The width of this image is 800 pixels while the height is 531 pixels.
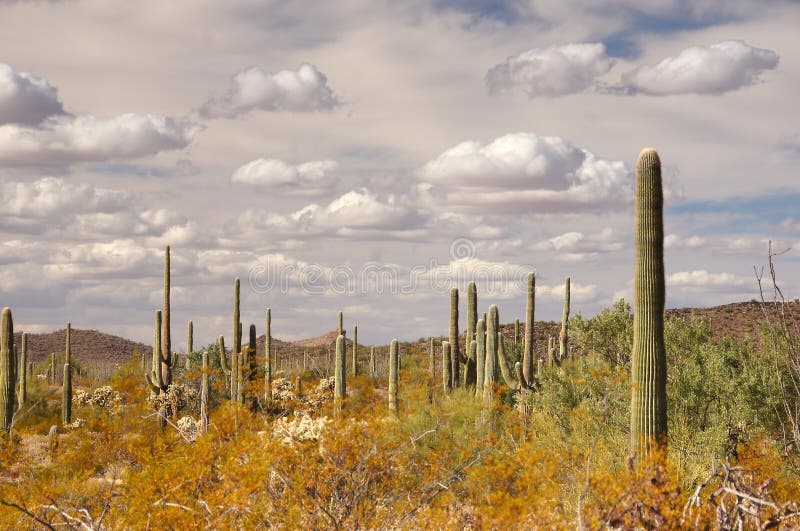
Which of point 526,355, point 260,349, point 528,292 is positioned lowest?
point 260,349

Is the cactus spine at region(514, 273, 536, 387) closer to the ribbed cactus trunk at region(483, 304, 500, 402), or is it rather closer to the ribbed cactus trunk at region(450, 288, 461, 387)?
the ribbed cactus trunk at region(483, 304, 500, 402)

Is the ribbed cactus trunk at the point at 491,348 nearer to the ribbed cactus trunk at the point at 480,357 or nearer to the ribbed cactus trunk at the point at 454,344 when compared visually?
the ribbed cactus trunk at the point at 480,357

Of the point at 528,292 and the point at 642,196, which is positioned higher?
the point at 642,196

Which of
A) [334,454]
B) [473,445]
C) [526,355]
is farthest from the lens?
[526,355]

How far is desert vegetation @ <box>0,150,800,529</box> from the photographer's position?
396 inches

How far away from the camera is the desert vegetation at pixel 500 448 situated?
1005cm

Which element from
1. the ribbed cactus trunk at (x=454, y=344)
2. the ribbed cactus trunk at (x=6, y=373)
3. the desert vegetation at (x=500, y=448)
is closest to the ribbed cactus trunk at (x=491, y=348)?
the desert vegetation at (x=500, y=448)

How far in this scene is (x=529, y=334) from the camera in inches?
796

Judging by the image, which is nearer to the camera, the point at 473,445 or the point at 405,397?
the point at 473,445

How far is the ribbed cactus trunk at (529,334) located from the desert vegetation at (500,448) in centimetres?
7

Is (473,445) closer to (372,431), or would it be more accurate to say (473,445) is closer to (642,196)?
(372,431)

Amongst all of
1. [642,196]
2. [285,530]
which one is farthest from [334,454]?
[642,196]

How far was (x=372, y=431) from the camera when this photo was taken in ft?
43.1

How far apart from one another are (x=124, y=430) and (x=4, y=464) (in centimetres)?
673
